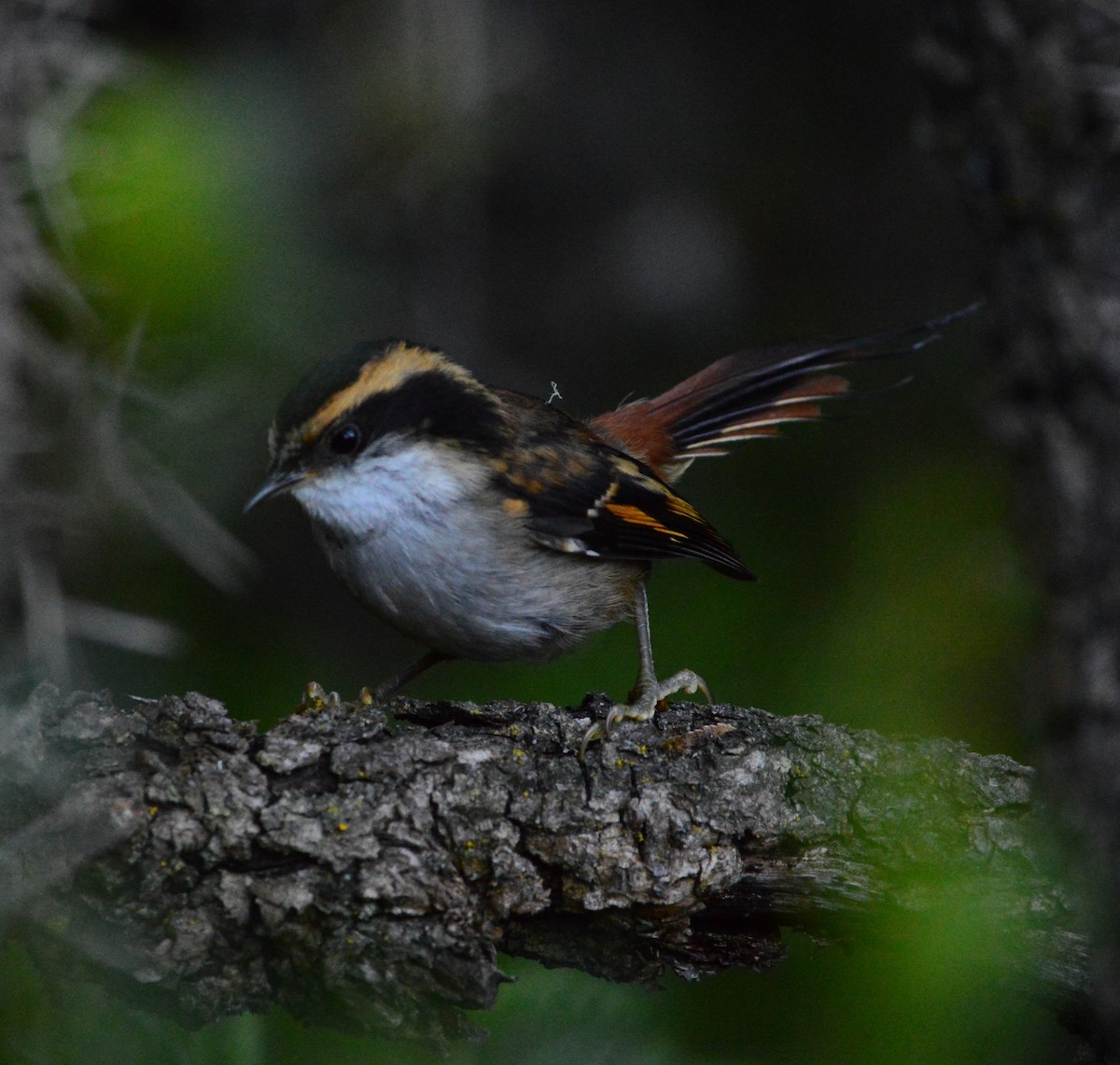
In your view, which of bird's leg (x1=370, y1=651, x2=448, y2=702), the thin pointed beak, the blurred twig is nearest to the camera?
the blurred twig

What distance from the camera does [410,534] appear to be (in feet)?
14.4

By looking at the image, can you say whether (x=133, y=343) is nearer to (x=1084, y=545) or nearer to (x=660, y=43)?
(x=1084, y=545)

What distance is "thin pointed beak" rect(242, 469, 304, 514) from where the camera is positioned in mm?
4348

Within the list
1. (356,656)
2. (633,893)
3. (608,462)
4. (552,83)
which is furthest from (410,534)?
(552,83)

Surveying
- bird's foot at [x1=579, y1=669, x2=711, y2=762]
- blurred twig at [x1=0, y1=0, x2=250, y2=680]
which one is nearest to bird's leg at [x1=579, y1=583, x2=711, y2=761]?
bird's foot at [x1=579, y1=669, x2=711, y2=762]

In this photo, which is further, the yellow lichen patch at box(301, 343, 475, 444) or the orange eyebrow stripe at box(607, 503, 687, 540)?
the orange eyebrow stripe at box(607, 503, 687, 540)

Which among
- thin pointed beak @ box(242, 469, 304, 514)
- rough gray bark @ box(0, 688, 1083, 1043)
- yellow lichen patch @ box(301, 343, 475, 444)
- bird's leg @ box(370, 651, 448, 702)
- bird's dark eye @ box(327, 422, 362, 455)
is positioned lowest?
bird's leg @ box(370, 651, 448, 702)

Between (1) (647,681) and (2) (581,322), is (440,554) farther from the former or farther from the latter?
(2) (581,322)

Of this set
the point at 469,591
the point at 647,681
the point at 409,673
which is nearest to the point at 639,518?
the point at 647,681

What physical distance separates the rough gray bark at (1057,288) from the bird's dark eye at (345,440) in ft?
7.12

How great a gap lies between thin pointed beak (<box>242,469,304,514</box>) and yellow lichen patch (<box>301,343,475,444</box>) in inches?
5.0

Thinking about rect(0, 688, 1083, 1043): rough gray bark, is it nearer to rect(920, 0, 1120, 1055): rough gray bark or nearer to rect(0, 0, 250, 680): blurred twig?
rect(920, 0, 1120, 1055): rough gray bark

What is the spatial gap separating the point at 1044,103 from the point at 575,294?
3.56 metres

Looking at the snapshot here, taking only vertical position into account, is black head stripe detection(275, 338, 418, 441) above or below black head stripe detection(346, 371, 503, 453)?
above
